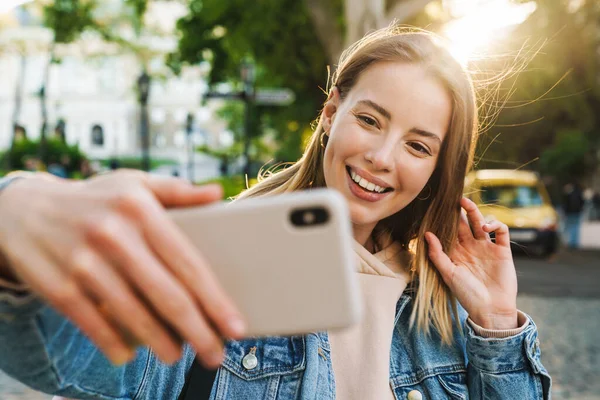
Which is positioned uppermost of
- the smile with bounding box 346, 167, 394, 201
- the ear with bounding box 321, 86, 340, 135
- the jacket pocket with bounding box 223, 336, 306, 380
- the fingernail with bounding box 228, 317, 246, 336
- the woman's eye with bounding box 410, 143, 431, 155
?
the ear with bounding box 321, 86, 340, 135

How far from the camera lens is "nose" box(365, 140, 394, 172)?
175 cm

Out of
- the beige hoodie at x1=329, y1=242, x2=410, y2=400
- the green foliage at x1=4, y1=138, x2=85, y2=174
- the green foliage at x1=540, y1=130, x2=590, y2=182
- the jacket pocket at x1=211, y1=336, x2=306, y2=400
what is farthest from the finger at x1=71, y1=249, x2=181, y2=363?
the green foliage at x1=4, y1=138, x2=85, y2=174

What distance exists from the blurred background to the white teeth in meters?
0.58

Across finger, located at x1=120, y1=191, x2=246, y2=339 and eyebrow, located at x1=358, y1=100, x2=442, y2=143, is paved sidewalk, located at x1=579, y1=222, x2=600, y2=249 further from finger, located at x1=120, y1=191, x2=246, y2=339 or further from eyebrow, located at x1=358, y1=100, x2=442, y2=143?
finger, located at x1=120, y1=191, x2=246, y2=339

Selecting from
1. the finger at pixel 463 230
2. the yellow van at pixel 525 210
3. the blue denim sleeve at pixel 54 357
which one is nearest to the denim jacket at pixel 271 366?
the blue denim sleeve at pixel 54 357

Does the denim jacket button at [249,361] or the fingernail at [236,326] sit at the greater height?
the fingernail at [236,326]

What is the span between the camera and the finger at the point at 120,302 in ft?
2.26

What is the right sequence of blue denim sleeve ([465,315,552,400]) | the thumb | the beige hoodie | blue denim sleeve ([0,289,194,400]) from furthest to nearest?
blue denim sleeve ([465,315,552,400]), the beige hoodie, blue denim sleeve ([0,289,194,400]), the thumb

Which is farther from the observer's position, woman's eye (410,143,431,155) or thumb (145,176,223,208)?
woman's eye (410,143,431,155)

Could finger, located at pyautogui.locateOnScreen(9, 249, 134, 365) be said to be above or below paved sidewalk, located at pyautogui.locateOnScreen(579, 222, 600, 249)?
above

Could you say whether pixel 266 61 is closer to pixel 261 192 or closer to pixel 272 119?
pixel 272 119

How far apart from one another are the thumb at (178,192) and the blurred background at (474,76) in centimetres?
146

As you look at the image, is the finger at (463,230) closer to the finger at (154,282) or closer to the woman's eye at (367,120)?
the woman's eye at (367,120)

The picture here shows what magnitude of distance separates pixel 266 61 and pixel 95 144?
5259 cm
